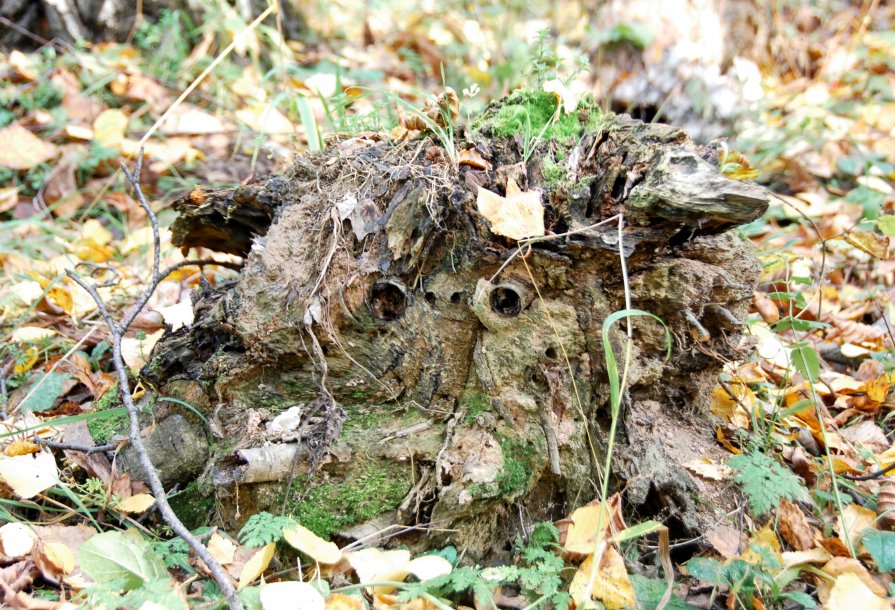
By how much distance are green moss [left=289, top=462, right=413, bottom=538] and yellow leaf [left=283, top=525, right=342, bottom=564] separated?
161 mm

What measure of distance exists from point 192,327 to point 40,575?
68cm

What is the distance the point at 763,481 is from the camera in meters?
1.46

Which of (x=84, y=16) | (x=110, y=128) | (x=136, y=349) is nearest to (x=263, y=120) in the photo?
(x=110, y=128)

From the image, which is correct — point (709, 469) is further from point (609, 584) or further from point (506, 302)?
point (506, 302)

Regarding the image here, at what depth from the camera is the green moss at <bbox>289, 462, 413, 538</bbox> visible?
1626 mm

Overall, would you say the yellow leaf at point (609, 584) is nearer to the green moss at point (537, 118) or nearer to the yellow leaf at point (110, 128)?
the green moss at point (537, 118)

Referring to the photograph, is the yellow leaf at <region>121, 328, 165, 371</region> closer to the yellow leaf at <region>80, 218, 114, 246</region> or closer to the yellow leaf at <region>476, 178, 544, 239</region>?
the yellow leaf at <region>80, 218, 114, 246</region>

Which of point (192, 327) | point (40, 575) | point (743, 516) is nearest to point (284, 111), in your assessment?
point (192, 327)

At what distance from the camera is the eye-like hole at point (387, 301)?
5.53 feet

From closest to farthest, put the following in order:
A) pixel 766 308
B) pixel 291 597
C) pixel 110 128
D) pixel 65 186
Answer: pixel 291 597 → pixel 766 308 → pixel 65 186 → pixel 110 128

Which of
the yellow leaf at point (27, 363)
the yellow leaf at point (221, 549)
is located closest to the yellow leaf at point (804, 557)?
the yellow leaf at point (221, 549)

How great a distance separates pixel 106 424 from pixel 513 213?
132cm

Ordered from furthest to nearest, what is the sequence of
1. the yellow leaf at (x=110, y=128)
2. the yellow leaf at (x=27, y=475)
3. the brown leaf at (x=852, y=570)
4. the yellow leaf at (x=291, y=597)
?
1. the yellow leaf at (x=110, y=128)
2. the yellow leaf at (x=27, y=475)
3. the brown leaf at (x=852, y=570)
4. the yellow leaf at (x=291, y=597)

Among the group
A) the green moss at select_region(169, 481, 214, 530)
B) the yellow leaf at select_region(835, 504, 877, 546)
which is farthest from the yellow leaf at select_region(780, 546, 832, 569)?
the green moss at select_region(169, 481, 214, 530)
